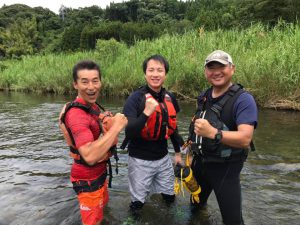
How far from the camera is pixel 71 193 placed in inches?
196

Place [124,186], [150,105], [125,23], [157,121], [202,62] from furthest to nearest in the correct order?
[125,23]
[202,62]
[124,186]
[157,121]
[150,105]

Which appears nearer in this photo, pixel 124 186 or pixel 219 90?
pixel 219 90

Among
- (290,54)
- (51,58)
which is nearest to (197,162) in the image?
(290,54)

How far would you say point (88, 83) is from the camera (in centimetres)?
298

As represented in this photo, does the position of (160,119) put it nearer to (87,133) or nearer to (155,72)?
(155,72)

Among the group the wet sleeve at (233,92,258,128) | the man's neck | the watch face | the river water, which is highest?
the man's neck

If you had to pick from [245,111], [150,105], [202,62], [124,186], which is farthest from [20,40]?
[245,111]

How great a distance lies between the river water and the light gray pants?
500 mm

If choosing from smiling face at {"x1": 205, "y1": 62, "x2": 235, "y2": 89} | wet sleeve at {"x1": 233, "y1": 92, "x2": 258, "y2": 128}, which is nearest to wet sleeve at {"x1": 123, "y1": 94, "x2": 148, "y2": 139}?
smiling face at {"x1": 205, "y1": 62, "x2": 235, "y2": 89}

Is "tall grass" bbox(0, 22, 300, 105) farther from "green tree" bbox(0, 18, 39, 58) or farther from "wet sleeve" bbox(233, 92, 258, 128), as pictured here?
"green tree" bbox(0, 18, 39, 58)

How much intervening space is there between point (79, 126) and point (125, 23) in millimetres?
56137

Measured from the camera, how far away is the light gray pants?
142 inches

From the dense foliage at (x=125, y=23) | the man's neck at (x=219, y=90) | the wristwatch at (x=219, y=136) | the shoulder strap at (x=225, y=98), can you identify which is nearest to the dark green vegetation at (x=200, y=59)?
the dense foliage at (x=125, y=23)

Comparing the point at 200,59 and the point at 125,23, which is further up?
the point at 125,23
